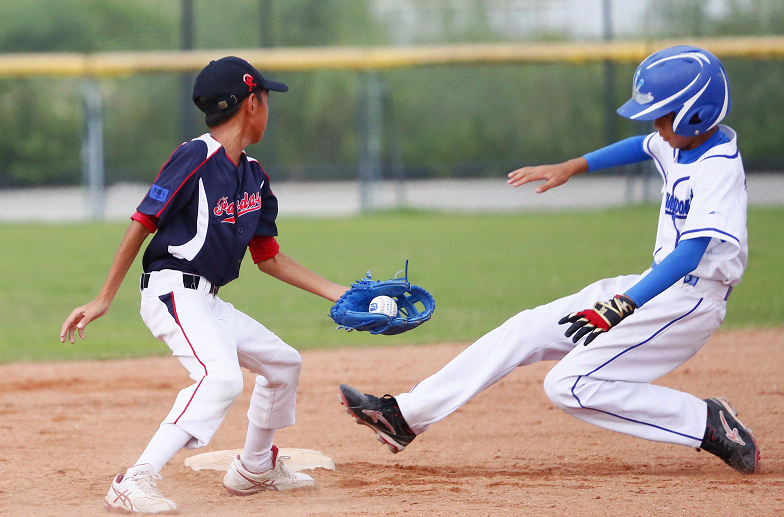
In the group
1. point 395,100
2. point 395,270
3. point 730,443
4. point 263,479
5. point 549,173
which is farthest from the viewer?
point 395,100

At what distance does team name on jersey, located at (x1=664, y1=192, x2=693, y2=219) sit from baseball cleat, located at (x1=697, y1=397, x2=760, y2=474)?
0.69m

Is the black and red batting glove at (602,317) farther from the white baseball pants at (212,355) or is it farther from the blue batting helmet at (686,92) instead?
the white baseball pants at (212,355)

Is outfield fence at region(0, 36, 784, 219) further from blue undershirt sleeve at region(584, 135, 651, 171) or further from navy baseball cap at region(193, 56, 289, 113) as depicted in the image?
navy baseball cap at region(193, 56, 289, 113)

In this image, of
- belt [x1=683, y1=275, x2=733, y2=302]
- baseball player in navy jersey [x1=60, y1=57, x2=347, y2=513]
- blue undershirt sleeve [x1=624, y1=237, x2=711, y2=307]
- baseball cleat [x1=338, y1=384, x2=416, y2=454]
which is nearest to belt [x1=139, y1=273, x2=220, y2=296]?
baseball player in navy jersey [x1=60, y1=57, x2=347, y2=513]

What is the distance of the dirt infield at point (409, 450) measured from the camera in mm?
2645

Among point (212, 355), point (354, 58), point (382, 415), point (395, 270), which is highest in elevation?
point (354, 58)

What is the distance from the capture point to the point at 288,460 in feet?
10.8

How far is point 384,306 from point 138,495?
960mm

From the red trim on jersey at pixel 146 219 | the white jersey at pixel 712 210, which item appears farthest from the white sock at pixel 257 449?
the white jersey at pixel 712 210

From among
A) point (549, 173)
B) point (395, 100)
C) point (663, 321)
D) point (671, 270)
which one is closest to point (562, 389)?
point (663, 321)

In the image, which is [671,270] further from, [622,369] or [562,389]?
[562,389]

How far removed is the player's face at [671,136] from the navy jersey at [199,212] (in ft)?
4.49

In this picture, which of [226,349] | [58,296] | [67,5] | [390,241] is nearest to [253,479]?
[226,349]

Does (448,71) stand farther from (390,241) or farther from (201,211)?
(201,211)
